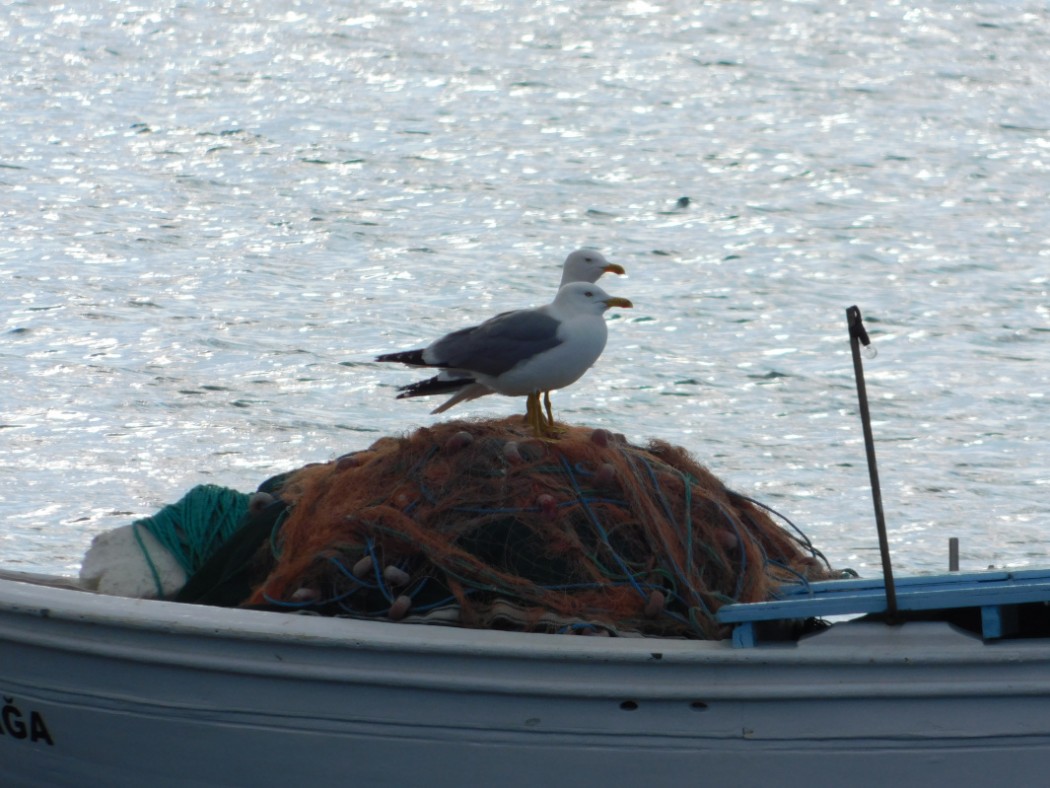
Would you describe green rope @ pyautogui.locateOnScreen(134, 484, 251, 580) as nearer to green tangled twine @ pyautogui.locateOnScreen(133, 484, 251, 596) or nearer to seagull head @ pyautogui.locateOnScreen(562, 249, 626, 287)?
green tangled twine @ pyautogui.locateOnScreen(133, 484, 251, 596)

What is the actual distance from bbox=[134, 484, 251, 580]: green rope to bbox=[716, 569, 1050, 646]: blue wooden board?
5.40 feet

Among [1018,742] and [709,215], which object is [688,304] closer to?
[709,215]

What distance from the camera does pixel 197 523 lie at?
5.02 metres

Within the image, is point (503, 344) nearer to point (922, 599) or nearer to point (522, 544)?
point (522, 544)

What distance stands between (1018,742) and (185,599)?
232 centimetres

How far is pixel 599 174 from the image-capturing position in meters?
15.9

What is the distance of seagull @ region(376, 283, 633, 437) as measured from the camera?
4.77 m

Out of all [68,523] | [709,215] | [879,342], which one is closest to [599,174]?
[709,215]

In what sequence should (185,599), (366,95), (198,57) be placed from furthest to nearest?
(198,57) < (366,95) < (185,599)

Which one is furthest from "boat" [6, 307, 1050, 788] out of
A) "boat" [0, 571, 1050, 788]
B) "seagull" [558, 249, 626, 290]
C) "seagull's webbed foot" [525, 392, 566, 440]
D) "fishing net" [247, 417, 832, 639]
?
"seagull" [558, 249, 626, 290]

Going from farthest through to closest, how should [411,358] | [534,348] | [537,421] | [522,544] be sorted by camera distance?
[411,358]
[537,421]
[534,348]
[522,544]

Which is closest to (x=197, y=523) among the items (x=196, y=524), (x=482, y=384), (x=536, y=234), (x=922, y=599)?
(x=196, y=524)

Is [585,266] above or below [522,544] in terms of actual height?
above

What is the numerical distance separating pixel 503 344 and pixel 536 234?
941 centimetres
